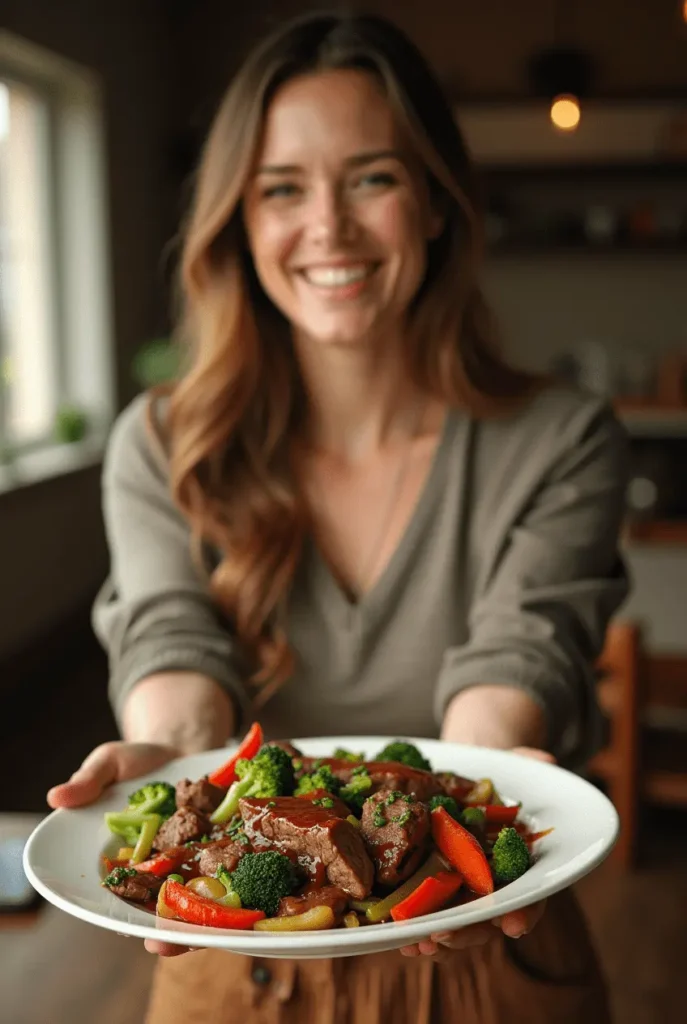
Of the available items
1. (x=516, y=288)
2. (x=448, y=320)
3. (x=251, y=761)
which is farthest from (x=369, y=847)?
(x=516, y=288)

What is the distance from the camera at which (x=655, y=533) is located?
14.0 ft

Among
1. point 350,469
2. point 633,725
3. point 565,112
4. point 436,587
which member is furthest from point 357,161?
point 565,112

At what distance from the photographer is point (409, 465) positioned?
1.75 metres

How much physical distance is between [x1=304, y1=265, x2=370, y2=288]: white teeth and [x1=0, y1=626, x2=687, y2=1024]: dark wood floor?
82cm

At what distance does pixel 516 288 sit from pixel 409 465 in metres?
5.42

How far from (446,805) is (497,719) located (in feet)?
1.27

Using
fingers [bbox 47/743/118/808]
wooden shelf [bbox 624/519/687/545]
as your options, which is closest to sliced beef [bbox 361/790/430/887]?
fingers [bbox 47/743/118/808]

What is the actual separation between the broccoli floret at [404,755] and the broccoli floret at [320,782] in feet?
0.25

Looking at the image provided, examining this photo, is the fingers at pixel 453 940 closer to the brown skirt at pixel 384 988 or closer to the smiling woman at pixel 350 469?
the brown skirt at pixel 384 988

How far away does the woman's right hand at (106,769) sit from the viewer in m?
1.13

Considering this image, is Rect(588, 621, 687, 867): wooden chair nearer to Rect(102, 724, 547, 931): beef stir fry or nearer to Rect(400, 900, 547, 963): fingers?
Rect(102, 724, 547, 931): beef stir fry

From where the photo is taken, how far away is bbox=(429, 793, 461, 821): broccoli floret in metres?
1.08

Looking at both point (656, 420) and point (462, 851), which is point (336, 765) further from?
point (656, 420)

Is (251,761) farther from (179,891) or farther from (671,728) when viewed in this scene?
(671,728)
